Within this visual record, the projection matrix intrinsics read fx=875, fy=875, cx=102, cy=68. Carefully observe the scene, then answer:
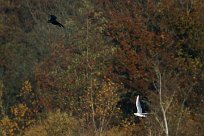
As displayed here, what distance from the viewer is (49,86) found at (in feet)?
166

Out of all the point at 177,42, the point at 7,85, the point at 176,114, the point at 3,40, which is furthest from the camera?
the point at 3,40

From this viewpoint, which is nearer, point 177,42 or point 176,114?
point 176,114

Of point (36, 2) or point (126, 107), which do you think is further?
point (36, 2)

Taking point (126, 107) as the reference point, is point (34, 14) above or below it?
above

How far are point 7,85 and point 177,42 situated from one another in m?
11.9

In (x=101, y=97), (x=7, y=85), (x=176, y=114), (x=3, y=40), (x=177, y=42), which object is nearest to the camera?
(x=176, y=114)

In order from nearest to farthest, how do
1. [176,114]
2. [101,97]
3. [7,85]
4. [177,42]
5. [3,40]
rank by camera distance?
[176,114], [101,97], [177,42], [7,85], [3,40]

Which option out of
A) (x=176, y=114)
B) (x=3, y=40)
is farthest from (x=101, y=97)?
(x=3, y=40)

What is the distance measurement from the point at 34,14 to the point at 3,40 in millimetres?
2893

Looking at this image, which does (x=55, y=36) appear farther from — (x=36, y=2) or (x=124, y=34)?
(x=36, y=2)

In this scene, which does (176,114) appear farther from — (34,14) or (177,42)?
(34,14)

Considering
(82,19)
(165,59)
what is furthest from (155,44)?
(82,19)

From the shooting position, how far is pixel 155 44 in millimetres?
50594

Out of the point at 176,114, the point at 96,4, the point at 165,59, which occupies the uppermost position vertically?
the point at 96,4
